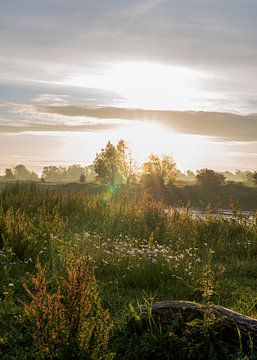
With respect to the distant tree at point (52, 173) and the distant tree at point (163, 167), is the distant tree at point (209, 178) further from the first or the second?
the distant tree at point (52, 173)

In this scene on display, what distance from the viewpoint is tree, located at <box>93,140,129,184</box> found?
69.3 meters

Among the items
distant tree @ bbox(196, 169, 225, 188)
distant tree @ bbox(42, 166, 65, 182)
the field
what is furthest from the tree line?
distant tree @ bbox(42, 166, 65, 182)

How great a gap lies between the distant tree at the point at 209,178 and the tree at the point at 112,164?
19.4 meters

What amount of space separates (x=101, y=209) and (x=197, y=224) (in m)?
3.94

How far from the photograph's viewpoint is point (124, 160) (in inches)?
2783

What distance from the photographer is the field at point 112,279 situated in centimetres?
438

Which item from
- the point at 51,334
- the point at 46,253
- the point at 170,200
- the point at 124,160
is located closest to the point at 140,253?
the point at 46,253

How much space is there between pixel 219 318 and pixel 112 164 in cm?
6512

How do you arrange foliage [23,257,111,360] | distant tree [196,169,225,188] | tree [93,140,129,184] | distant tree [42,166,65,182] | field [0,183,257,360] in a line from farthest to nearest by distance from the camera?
distant tree [42,166,65,182] → tree [93,140,129,184] → distant tree [196,169,225,188] → field [0,183,257,360] → foliage [23,257,111,360]

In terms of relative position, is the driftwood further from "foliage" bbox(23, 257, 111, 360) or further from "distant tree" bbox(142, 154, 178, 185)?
"distant tree" bbox(142, 154, 178, 185)

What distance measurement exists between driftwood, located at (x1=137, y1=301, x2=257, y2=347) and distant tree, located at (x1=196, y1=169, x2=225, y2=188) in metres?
45.1

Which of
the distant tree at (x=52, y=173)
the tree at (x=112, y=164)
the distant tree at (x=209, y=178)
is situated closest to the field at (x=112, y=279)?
the distant tree at (x=209, y=178)

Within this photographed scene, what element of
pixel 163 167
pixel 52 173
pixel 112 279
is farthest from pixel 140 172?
pixel 52 173

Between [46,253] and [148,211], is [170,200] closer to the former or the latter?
[148,211]
